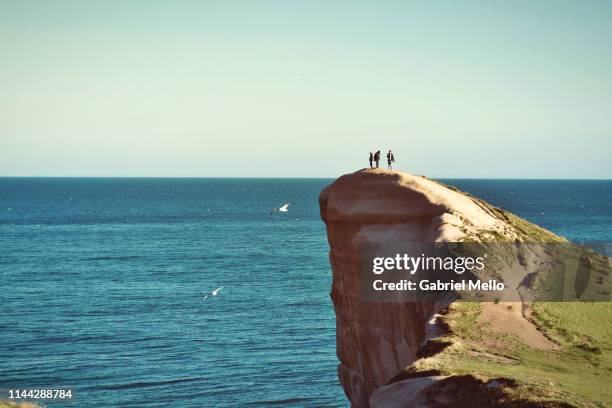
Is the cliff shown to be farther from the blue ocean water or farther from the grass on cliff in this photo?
the blue ocean water

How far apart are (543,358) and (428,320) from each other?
18.7 ft

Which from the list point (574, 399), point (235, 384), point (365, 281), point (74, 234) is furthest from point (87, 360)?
point (74, 234)

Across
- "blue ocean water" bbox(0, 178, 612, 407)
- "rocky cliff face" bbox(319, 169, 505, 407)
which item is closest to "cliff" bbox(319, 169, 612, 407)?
"rocky cliff face" bbox(319, 169, 505, 407)

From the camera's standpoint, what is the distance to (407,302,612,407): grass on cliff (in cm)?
2020

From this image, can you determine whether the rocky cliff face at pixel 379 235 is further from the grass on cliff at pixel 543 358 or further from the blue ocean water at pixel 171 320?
the blue ocean water at pixel 171 320

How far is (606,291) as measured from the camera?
34594 millimetres

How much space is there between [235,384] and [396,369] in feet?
71.2

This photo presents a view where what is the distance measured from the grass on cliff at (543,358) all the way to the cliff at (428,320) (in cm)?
6

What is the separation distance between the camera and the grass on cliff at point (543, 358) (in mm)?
20203

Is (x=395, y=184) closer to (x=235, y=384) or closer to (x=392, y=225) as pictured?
(x=392, y=225)

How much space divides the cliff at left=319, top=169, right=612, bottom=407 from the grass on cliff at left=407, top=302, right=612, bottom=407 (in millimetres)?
59

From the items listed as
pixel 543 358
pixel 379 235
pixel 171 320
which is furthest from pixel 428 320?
pixel 171 320

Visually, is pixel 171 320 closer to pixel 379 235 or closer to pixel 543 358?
pixel 379 235

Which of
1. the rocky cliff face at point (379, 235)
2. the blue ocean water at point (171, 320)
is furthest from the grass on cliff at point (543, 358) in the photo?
the blue ocean water at point (171, 320)
